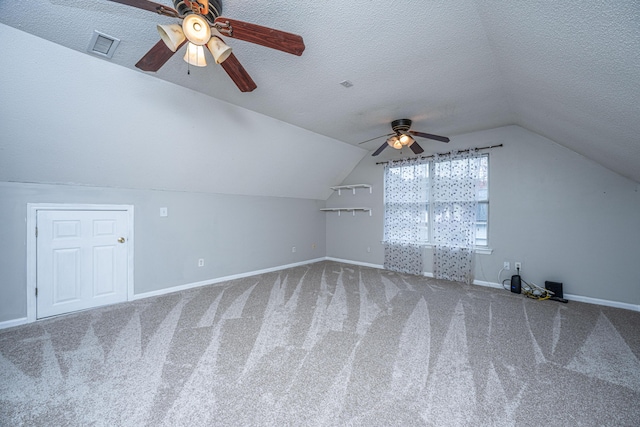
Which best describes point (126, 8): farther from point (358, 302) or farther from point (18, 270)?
point (358, 302)

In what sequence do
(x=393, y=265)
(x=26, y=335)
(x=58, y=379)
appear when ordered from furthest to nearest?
(x=393, y=265)
(x=26, y=335)
(x=58, y=379)

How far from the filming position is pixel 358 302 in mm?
3486

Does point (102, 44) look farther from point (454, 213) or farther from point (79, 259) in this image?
point (454, 213)

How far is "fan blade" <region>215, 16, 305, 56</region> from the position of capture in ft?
4.90

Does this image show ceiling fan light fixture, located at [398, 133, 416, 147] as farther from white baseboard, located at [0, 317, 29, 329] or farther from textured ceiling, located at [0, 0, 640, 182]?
white baseboard, located at [0, 317, 29, 329]

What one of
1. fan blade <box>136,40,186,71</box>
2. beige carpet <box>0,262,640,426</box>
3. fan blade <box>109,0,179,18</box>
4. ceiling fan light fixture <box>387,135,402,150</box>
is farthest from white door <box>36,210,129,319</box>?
ceiling fan light fixture <box>387,135,402,150</box>

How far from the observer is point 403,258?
5137mm

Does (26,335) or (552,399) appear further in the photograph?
(26,335)

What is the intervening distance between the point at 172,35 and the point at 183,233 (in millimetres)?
3156

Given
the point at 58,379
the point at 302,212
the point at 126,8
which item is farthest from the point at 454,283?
the point at 126,8

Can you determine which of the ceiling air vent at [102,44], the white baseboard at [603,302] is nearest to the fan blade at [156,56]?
the ceiling air vent at [102,44]

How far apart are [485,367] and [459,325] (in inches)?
30.6

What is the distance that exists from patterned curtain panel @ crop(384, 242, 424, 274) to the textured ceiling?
269 centimetres

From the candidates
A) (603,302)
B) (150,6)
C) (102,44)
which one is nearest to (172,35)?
(150,6)
